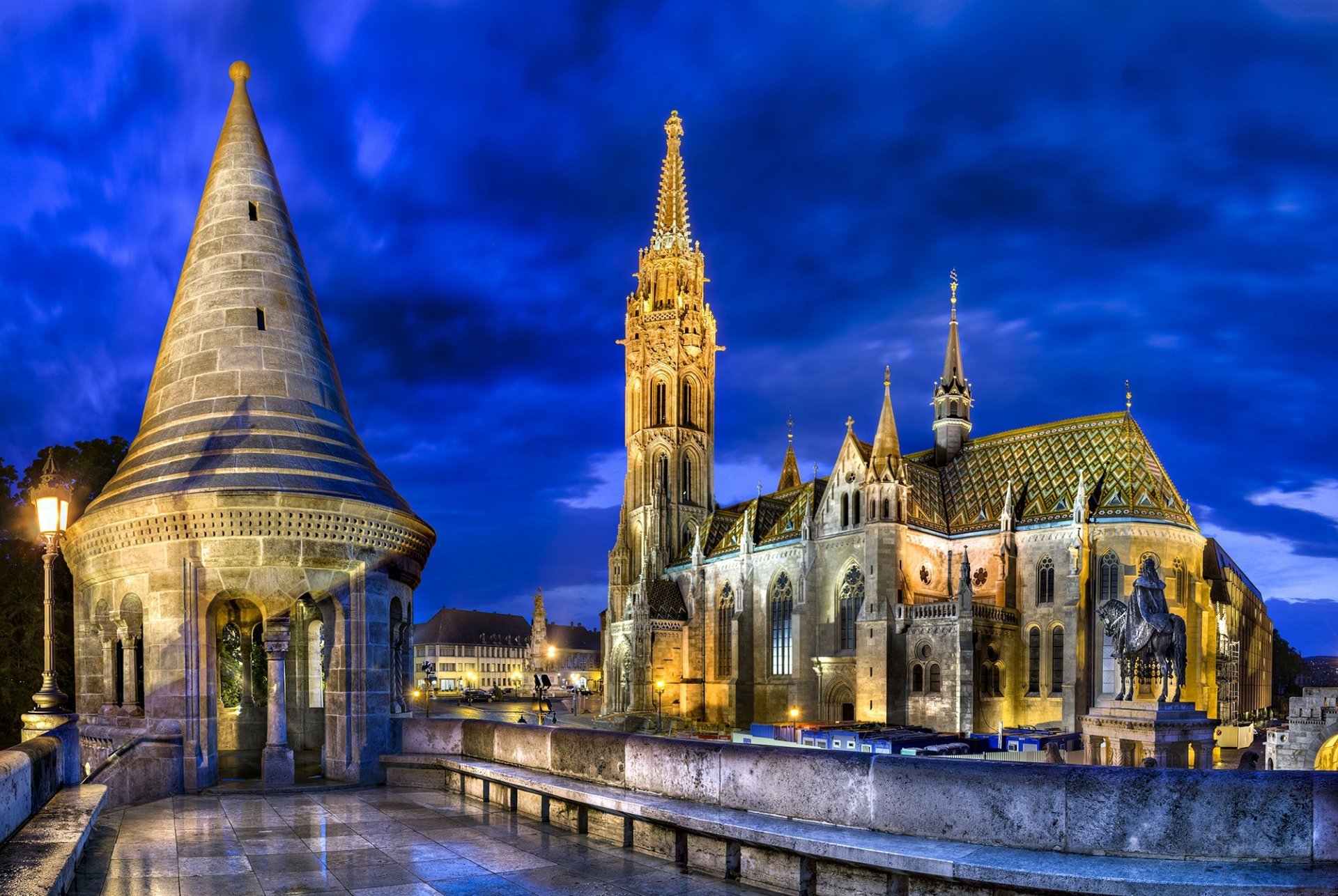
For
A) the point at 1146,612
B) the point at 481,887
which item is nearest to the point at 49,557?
the point at 481,887

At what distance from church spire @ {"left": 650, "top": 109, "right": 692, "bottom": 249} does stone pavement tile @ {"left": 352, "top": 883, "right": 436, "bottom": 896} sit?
7336cm

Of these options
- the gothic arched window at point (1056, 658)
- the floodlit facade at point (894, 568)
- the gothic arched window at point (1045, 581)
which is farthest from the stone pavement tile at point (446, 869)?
the gothic arched window at point (1045, 581)

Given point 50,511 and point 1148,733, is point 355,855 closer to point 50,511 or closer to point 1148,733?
point 50,511

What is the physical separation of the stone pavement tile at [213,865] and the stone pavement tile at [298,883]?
30cm

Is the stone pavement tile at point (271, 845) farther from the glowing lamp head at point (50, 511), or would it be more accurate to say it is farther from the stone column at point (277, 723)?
the glowing lamp head at point (50, 511)

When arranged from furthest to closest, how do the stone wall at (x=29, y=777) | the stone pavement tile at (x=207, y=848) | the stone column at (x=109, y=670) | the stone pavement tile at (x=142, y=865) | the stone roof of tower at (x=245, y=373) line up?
the stone column at (x=109, y=670), the stone roof of tower at (x=245, y=373), the stone pavement tile at (x=207, y=848), the stone pavement tile at (x=142, y=865), the stone wall at (x=29, y=777)

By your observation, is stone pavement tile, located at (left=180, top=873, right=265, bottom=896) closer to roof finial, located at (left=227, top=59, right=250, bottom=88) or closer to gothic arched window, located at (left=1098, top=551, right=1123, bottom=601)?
roof finial, located at (left=227, top=59, right=250, bottom=88)

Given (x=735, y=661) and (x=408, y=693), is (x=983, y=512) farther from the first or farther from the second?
(x=408, y=693)

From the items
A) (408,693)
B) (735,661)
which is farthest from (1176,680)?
(735,661)

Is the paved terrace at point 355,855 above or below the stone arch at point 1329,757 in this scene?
above

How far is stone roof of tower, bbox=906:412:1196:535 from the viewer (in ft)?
169

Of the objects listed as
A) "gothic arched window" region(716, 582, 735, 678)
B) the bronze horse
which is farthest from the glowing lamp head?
"gothic arched window" region(716, 582, 735, 678)

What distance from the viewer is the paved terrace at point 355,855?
732 cm

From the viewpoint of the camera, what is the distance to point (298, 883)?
24.4ft
